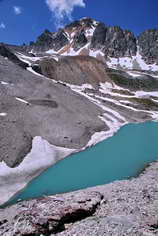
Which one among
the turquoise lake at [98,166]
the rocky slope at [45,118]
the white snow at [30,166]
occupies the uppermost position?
the rocky slope at [45,118]

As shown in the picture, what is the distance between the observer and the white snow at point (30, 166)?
29438 millimetres

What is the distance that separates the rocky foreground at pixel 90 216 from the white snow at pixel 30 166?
5.57 meters

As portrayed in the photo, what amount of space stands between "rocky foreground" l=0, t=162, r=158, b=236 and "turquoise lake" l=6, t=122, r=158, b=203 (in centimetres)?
638

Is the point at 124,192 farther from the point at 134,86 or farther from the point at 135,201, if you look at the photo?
the point at 134,86

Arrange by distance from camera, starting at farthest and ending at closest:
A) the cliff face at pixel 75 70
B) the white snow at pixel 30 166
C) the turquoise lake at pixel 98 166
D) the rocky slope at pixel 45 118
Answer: the cliff face at pixel 75 70 < the rocky slope at pixel 45 118 < the turquoise lake at pixel 98 166 < the white snow at pixel 30 166

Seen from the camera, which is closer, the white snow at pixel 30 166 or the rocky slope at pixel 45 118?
the white snow at pixel 30 166

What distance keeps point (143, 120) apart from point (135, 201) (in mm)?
49192

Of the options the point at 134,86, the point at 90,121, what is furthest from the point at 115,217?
the point at 134,86

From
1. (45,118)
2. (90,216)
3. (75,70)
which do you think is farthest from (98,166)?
(75,70)

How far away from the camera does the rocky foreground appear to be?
17.0m

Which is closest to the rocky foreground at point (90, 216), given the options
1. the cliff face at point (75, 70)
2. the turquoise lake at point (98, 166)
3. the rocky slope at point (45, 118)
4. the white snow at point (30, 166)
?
the rocky slope at point (45, 118)

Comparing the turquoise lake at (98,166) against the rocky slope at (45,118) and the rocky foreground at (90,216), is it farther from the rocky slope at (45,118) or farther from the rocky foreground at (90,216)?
the rocky foreground at (90,216)

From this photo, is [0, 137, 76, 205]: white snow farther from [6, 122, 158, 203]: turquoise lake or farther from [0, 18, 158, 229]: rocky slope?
[6, 122, 158, 203]: turquoise lake

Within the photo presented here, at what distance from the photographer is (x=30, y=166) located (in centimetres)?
3434
